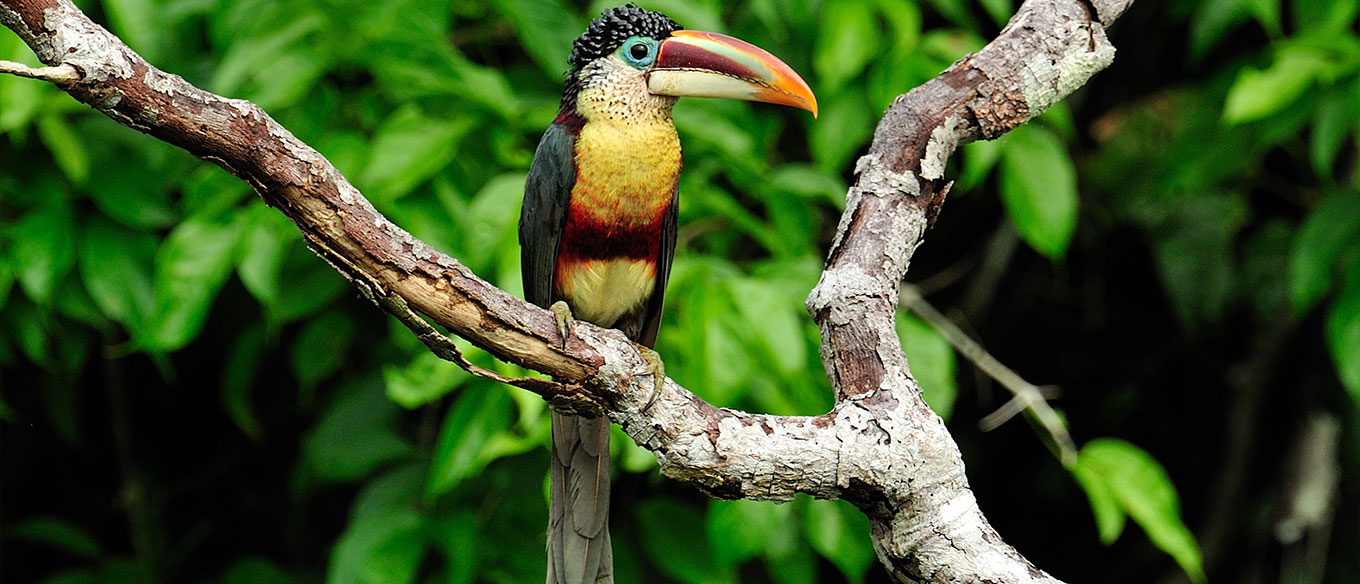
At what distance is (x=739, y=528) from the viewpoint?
2.59 meters

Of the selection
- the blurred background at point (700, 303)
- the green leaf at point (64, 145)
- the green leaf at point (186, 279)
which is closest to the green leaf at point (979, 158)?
the blurred background at point (700, 303)

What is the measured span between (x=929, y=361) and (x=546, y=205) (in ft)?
3.19

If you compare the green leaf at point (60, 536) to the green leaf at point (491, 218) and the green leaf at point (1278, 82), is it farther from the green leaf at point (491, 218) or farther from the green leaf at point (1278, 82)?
the green leaf at point (1278, 82)

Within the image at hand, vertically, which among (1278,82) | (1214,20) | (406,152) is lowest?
(406,152)

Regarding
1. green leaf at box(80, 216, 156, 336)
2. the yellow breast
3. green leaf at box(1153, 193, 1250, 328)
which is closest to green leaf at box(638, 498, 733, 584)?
the yellow breast

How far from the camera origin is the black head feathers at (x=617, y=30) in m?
2.46

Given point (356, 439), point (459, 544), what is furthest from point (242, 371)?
point (459, 544)

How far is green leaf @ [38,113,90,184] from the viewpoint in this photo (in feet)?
9.61

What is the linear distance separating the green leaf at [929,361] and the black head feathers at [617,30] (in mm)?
899

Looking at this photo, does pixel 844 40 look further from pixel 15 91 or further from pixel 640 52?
pixel 15 91

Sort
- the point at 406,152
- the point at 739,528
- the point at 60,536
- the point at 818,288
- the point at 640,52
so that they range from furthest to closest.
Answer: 1. the point at 60,536
2. the point at 406,152
3. the point at 739,528
4. the point at 640,52
5. the point at 818,288

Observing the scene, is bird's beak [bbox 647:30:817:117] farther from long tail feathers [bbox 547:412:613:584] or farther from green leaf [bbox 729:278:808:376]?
long tail feathers [bbox 547:412:613:584]

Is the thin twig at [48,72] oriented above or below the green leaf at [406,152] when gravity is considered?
below

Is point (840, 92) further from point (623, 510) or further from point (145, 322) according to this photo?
point (145, 322)
